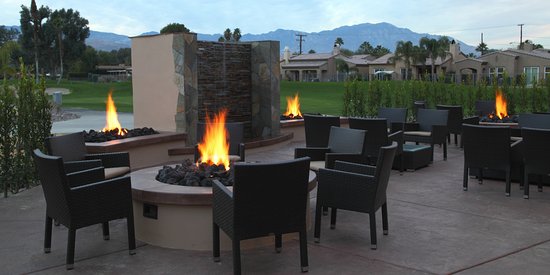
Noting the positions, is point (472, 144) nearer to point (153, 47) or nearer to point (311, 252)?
point (311, 252)

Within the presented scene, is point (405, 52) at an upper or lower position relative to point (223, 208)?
upper

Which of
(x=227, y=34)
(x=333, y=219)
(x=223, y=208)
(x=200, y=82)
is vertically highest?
(x=227, y=34)

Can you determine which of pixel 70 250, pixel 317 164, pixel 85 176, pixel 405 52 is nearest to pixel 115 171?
pixel 85 176

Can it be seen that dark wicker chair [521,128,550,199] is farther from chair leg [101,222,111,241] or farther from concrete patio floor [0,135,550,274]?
chair leg [101,222,111,241]

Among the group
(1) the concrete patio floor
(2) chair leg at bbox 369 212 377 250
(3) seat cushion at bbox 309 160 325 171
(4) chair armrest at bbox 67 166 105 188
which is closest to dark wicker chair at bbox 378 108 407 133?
(1) the concrete patio floor

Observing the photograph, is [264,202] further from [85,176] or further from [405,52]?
[405,52]

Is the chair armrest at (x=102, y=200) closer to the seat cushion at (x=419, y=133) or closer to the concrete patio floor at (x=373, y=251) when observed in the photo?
the concrete patio floor at (x=373, y=251)

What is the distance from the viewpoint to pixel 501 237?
4688 mm

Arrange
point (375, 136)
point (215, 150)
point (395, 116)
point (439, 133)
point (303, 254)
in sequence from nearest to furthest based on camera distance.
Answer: point (303, 254) → point (215, 150) → point (375, 136) → point (439, 133) → point (395, 116)

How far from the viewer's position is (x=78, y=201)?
4.03m

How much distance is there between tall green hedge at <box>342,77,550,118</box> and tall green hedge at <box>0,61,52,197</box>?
797cm

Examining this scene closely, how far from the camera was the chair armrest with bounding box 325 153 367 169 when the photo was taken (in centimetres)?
568

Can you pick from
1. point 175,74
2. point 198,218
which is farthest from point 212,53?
point 198,218

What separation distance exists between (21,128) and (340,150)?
4.01m
